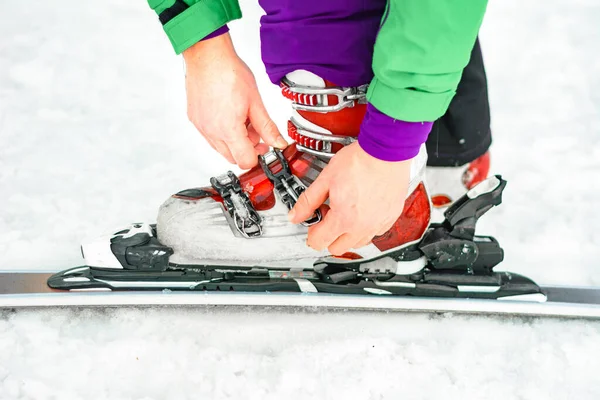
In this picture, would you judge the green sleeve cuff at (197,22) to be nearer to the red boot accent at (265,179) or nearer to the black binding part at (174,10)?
the black binding part at (174,10)

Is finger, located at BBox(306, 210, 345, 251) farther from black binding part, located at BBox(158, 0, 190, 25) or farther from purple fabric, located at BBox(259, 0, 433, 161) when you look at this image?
black binding part, located at BBox(158, 0, 190, 25)

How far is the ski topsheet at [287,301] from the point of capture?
1.06 meters

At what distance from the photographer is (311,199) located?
0.88 metres

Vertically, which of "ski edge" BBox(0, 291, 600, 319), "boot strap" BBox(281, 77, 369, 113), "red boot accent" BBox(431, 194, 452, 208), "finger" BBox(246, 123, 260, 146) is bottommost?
"ski edge" BBox(0, 291, 600, 319)

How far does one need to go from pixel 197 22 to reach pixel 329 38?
0.76ft

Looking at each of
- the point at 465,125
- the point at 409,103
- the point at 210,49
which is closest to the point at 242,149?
the point at 210,49

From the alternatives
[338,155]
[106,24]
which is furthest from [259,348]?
[106,24]

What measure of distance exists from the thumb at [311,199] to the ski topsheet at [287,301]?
22cm

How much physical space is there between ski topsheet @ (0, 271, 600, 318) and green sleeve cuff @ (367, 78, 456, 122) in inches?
18.3

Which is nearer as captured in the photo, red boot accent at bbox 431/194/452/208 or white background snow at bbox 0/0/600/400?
white background snow at bbox 0/0/600/400

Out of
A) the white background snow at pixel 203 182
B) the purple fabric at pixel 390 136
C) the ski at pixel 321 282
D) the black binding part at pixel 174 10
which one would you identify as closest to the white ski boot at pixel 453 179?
the white background snow at pixel 203 182

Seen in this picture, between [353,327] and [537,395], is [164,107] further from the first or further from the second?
[537,395]

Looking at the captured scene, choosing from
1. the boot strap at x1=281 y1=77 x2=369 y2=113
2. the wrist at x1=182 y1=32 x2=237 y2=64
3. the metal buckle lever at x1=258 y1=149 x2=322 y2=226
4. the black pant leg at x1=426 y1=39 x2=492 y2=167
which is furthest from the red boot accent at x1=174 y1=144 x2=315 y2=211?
the black pant leg at x1=426 y1=39 x2=492 y2=167

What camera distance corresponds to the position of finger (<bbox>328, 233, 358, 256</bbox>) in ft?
2.90
